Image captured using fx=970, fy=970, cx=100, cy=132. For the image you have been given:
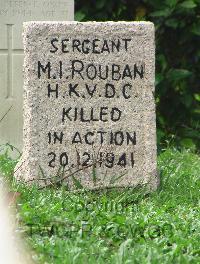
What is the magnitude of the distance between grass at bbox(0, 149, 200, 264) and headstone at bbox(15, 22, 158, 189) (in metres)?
0.18

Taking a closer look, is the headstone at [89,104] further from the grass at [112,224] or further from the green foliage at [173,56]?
the green foliage at [173,56]

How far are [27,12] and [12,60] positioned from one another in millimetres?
381

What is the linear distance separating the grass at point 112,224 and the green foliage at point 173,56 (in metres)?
2.50

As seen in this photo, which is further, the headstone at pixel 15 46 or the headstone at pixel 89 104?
the headstone at pixel 15 46

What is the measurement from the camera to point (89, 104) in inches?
238

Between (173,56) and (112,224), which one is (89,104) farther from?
(173,56)

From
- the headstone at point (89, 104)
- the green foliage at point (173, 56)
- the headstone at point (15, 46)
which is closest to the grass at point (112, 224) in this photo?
the headstone at point (89, 104)

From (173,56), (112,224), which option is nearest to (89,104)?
(112,224)

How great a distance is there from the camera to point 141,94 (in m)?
6.09

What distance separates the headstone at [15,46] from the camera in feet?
24.0

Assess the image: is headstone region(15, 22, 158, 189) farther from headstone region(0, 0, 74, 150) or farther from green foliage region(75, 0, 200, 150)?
green foliage region(75, 0, 200, 150)

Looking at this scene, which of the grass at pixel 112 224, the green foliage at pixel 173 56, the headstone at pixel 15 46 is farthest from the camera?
the green foliage at pixel 173 56

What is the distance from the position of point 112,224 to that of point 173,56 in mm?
4567

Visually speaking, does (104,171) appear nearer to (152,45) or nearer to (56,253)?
(152,45)
